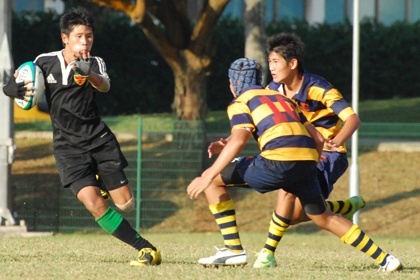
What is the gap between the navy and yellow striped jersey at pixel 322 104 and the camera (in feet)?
29.4

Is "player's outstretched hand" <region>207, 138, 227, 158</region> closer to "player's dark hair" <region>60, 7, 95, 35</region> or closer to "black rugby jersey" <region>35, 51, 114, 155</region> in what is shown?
"black rugby jersey" <region>35, 51, 114, 155</region>

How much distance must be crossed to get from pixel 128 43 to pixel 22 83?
18.7 metres

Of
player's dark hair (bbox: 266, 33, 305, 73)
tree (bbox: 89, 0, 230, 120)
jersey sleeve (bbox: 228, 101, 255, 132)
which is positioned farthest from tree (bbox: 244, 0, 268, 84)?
jersey sleeve (bbox: 228, 101, 255, 132)

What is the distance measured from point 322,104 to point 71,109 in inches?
81.4

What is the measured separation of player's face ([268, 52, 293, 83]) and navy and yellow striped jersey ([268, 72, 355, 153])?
0.72 ft

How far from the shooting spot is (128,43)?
27250mm

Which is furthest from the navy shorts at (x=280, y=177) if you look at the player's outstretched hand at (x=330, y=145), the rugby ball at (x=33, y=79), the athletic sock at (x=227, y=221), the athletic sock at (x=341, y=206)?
the rugby ball at (x=33, y=79)

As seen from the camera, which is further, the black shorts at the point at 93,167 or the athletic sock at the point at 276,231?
the athletic sock at the point at 276,231

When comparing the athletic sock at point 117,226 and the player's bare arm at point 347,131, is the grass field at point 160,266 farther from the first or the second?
the player's bare arm at point 347,131

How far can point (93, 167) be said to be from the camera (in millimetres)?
8766

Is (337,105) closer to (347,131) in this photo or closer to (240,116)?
(347,131)

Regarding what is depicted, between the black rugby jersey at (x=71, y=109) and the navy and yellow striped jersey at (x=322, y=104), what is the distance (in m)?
1.57

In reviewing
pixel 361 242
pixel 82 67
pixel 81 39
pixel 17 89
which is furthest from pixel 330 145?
pixel 17 89

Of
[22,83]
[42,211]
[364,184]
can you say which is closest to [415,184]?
[364,184]
